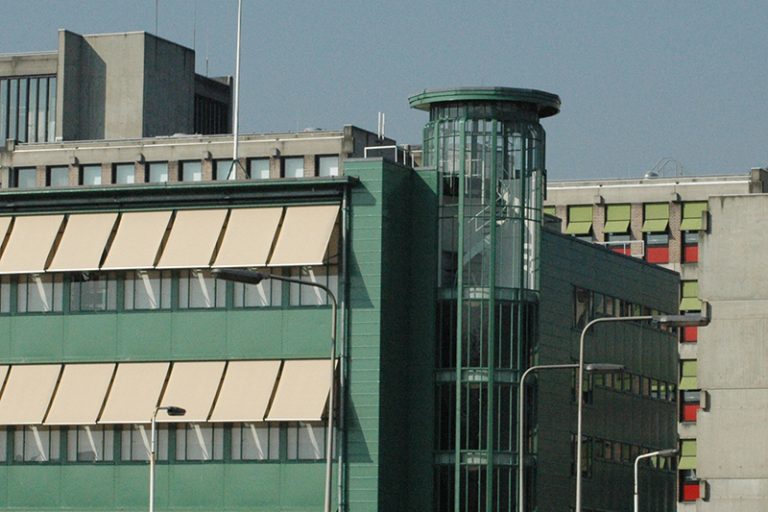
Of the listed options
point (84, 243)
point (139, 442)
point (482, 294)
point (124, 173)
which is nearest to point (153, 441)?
point (139, 442)

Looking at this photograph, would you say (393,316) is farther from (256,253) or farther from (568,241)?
(568,241)

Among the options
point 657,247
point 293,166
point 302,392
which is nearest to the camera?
point 302,392

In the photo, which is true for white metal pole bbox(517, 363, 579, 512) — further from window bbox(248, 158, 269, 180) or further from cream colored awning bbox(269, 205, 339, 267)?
window bbox(248, 158, 269, 180)

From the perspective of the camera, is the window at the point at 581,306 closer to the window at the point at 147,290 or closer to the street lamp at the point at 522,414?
the street lamp at the point at 522,414

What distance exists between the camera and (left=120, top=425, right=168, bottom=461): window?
8375cm

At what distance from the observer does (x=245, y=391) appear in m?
82.0

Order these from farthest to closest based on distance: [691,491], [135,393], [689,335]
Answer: [689,335] → [691,491] → [135,393]

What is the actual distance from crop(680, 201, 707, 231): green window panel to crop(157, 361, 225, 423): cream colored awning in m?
62.6

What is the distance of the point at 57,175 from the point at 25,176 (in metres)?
2.42

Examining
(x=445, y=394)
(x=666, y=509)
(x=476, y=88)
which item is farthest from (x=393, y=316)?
(x=666, y=509)

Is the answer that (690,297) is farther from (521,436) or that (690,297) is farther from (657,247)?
(521,436)

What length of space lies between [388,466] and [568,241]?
1413cm

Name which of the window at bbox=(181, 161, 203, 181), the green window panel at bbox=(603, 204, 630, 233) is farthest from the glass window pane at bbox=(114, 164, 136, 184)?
the green window panel at bbox=(603, 204, 630, 233)

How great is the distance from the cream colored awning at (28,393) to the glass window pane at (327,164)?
1694 inches
